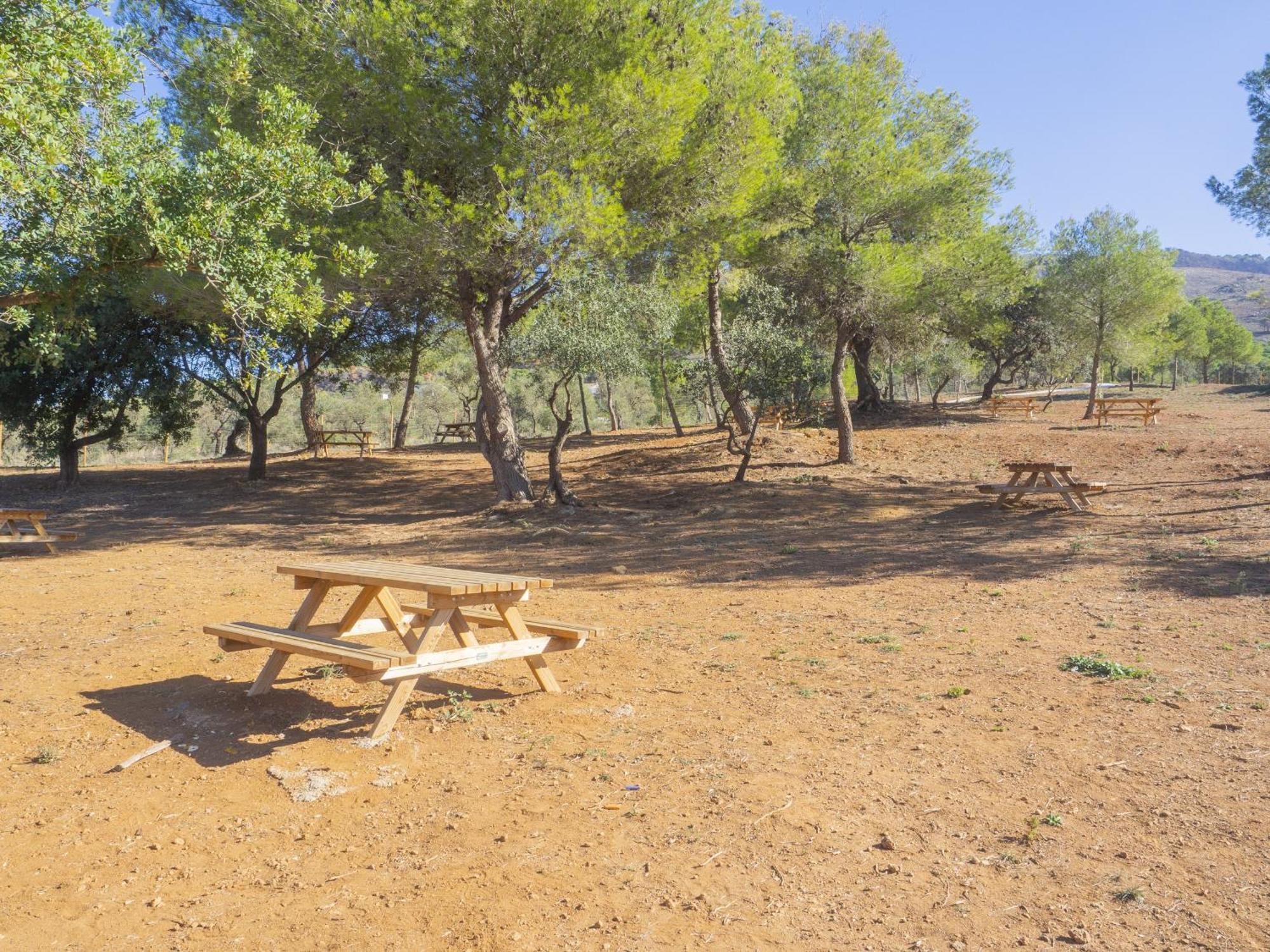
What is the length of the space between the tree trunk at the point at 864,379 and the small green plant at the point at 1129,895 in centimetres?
2337

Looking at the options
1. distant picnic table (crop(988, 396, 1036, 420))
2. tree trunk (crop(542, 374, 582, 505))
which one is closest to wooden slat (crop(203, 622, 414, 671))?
tree trunk (crop(542, 374, 582, 505))

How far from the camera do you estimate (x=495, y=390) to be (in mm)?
14789

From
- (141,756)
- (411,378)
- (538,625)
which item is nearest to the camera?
(141,756)

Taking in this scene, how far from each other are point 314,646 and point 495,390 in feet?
34.8

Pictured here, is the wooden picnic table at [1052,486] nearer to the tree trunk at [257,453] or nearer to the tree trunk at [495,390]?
the tree trunk at [495,390]

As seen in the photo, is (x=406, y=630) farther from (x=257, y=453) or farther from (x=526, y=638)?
(x=257, y=453)

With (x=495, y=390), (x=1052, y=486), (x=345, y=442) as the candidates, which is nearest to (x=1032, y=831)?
(x=1052, y=486)

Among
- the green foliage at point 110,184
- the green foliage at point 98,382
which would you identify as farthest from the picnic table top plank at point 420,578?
the green foliage at point 98,382

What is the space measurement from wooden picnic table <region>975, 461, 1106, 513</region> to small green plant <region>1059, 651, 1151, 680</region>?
300 inches

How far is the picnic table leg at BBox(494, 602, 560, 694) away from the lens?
16.5 ft

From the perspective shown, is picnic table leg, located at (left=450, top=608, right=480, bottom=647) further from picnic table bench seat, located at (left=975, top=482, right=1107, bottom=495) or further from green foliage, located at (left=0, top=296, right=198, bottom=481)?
green foliage, located at (left=0, top=296, right=198, bottom=481)

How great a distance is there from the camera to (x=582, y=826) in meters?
3.56

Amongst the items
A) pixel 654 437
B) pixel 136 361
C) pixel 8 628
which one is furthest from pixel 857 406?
pixel 8 628

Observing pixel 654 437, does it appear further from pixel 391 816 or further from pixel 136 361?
pixel 391 816
